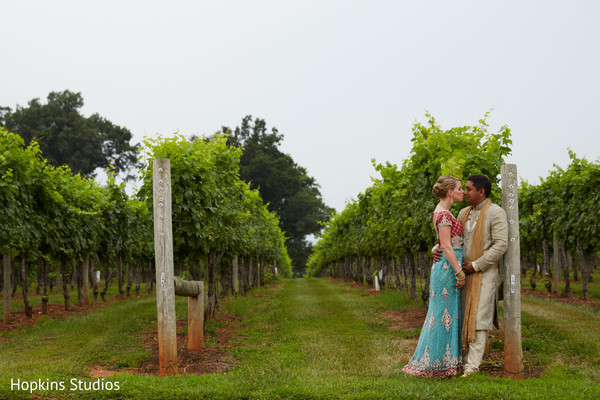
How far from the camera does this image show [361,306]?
1628 centimetres

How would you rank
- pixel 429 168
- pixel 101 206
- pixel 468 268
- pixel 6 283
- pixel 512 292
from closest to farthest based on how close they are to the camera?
pixel 468 268
pixel 512 292
pixel 429 168
pixel 6 283
pixel 101 206

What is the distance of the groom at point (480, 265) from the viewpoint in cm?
601

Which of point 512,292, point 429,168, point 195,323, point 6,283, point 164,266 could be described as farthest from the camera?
point 6,283

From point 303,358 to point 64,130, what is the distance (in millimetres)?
48002

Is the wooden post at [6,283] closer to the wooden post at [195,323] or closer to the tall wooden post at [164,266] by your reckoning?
the wooden post at [195,323]

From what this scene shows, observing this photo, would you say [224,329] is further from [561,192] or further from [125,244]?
[561,192]

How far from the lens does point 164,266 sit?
6891 mm

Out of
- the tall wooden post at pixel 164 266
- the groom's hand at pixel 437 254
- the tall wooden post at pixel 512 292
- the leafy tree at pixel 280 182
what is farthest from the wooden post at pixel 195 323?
the leafy tree at pixel 280 182

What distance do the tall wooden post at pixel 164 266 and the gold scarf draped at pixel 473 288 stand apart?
3.69 meters

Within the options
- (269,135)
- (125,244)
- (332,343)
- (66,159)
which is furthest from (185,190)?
(269,135)

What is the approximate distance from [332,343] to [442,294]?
3472 millimetres

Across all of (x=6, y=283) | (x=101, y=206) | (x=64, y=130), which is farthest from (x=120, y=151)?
(x=6, y=283)

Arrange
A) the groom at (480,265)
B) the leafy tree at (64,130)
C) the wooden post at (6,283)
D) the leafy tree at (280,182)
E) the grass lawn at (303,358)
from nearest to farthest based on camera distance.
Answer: the grass lawn at (303,358) < the groom at (480,265) < the wooden post at (6,283) < the leafy tree at (64,130) < the leafy tree at (280,182)

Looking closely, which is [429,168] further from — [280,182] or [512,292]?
[280,182]
